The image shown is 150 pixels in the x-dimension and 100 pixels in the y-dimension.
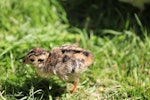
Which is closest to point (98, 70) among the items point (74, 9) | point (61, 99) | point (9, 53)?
point (61, 99)

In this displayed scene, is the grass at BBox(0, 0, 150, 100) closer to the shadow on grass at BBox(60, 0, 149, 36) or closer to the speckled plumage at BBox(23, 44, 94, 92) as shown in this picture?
the shadow on grass at BBox(60, 0, 149, 36)

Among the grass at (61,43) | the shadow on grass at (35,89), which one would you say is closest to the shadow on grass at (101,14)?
the grass at (61,43)

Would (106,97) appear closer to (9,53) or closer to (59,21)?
(9,53)

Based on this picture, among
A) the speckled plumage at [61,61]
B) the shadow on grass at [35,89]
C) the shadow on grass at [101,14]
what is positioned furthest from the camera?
the shadow on grass at [101,14]

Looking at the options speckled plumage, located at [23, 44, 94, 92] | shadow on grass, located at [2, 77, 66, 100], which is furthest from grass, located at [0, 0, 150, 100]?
speckled plumage, located at [23, 44, 94, 92]

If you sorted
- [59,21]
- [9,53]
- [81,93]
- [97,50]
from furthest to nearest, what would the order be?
[59,21]
[97,50]
[9,53]
[81,93]

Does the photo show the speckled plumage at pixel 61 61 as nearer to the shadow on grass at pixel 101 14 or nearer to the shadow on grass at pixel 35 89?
the shadow on grass at pixel 35 89

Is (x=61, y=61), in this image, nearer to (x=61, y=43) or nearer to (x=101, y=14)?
(x=61, y=43)
